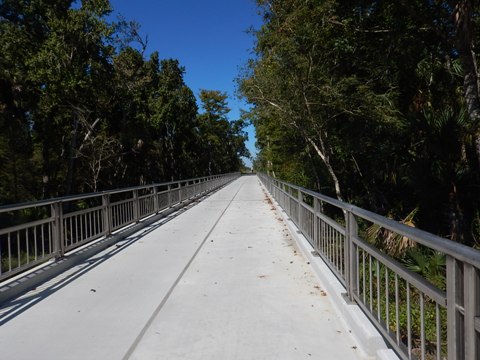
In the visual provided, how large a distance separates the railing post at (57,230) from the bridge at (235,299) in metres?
0.02

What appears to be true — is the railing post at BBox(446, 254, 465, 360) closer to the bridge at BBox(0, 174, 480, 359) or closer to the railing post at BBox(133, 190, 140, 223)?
the bridge at BBox(0, 174, 480, 359)

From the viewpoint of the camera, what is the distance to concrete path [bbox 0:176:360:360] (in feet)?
12.5

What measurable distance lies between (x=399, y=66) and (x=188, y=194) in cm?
1289

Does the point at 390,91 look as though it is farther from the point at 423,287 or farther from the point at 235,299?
the point at 423,287

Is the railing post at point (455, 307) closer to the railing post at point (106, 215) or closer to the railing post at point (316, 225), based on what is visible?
the railing post at point (316, 225)

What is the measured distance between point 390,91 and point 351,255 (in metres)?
9.42

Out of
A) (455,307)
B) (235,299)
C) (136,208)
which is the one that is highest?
(455,307)

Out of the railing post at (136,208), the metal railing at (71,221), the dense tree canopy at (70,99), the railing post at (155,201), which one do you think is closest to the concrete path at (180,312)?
the metal railing at (71,221)

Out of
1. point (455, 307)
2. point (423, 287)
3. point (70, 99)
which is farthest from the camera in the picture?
point (70, 99)

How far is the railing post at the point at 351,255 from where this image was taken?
4371mm

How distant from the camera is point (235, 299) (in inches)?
206

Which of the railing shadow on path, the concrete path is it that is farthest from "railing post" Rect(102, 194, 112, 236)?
the concrete path

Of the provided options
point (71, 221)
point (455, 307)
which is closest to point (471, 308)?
point (455, 307)

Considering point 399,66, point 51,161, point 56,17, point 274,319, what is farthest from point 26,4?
point 274,319
